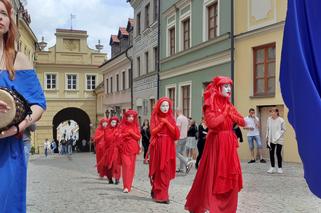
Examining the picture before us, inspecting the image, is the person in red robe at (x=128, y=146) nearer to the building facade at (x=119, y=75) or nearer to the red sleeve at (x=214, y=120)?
the red sleeve at (x=214, y=120)

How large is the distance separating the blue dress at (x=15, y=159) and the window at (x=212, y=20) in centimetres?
2037

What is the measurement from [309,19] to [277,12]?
17.0m

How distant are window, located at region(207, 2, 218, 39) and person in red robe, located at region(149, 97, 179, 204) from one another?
1385 centimetres

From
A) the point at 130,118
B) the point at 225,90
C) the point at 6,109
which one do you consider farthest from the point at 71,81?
the point at 6,109

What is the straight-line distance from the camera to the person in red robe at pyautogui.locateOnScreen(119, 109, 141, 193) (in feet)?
35.7

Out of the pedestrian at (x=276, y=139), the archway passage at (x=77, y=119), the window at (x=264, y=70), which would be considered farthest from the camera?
the archway passage at (x=77, y=119)

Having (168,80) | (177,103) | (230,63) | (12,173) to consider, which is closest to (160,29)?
(168,80)

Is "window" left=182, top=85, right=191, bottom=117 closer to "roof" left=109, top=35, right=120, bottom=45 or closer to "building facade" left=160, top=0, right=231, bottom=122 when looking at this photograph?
"building facade" left=160, top=0, right=231, bottom=122

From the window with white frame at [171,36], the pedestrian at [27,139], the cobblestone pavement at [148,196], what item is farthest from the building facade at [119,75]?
the pedestrian at [27,139]

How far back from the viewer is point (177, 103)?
27984 mm

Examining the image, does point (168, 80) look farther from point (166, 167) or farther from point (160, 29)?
point (166, 167)

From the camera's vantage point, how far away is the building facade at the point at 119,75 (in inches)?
1623

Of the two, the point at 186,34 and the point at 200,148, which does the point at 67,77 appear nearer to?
the point at 186,34

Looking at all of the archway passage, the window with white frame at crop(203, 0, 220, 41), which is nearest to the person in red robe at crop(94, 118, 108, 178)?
the window with white frame at crop(203, 0, 220, 41)
